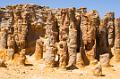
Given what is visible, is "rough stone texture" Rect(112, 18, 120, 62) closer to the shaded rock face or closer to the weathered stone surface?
the shaded rock face

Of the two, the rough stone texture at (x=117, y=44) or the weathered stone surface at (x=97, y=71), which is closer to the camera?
the weathered stone surface at (x=97, y=71)

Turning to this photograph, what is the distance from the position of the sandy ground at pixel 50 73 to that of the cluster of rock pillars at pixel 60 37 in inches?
48.3

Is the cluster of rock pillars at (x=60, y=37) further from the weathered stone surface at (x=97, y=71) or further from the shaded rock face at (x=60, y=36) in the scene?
the weathered stone surface at (x=97, y=71)

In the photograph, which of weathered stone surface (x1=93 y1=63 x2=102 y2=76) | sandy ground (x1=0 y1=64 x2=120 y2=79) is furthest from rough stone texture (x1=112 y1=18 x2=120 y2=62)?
weathered stone surface (x1=93 y1=63 x2=102 y2=76)

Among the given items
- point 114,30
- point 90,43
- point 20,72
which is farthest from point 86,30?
point 20,72

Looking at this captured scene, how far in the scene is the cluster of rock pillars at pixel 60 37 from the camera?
129 ft

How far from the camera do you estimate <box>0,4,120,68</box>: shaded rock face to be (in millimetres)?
39438

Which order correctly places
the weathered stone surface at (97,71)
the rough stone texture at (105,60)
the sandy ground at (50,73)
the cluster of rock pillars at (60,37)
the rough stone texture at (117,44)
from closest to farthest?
1. the sandy ground at (50,73)
2. the weathered stone surface at (97,71)
3. the rough stone texture at (105,60)
4. the cluster of rock pillars at (60,37)
5. the rough stone texture at (117,44)

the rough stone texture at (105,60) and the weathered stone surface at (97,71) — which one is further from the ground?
the rough stone texture at (105,60)

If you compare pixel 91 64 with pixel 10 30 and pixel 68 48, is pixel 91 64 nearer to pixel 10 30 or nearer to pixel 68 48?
pixel 68 48

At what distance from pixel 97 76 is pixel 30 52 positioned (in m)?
12.3

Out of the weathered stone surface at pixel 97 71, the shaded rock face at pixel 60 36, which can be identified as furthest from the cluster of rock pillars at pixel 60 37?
the weathered stone surface at pixel 97 71

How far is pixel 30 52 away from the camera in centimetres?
4594

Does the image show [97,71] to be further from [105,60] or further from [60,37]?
[60,37]
